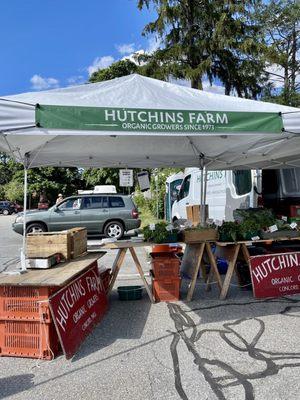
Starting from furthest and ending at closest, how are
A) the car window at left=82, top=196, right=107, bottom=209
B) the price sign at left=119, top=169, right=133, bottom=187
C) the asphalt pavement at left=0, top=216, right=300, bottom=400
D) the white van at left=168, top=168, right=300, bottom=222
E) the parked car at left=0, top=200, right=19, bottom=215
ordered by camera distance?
the parked car at left=0, top=200, right=19, bottom=215 → the car window at left=82, top=196, right=107, bottom=209 → the price sign at left=119, top=169, right=133, bottom=187 → the white van at left=168, top=168, right=300, bottom=222 → the asphalt pavement at left=0, top=216, right=300, bottom=400

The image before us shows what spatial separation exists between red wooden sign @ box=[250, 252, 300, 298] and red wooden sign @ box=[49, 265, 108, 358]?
2.26 meters

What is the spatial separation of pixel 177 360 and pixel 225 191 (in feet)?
27.0

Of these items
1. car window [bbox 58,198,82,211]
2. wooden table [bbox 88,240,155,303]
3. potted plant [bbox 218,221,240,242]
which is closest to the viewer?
wooden table [bbox 88,240,155,303]

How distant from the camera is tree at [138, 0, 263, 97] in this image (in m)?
21.3

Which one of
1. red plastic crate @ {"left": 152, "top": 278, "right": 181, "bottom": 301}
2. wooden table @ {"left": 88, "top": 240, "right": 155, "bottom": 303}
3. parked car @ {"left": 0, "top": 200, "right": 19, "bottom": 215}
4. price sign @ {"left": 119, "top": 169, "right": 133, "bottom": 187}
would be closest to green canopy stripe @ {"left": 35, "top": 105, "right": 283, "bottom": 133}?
wooden table @ {"left": 88, "top": 240, "right": 155, "bottom": 303}

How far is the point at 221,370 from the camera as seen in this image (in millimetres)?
3867

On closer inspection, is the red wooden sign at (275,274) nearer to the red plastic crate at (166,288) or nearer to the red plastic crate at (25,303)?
the red plastic crate at (166,288)

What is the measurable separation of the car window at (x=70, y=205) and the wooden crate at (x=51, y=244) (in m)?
10.4

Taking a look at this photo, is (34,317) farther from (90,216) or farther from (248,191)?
(90,216)

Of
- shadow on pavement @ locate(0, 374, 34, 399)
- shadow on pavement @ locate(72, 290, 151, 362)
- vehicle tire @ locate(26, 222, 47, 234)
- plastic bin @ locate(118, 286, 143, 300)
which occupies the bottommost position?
shadow on pavement @ locate(0, 374, 34, 399)

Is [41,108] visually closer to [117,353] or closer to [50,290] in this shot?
[50,290]

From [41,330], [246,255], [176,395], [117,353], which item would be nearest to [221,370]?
[176,395]

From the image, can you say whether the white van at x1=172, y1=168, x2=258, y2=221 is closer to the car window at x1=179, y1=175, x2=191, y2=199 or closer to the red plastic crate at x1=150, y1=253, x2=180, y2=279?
the car window at x1=179, y1=175, x2=191, y2=199

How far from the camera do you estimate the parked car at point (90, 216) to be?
623 inches
